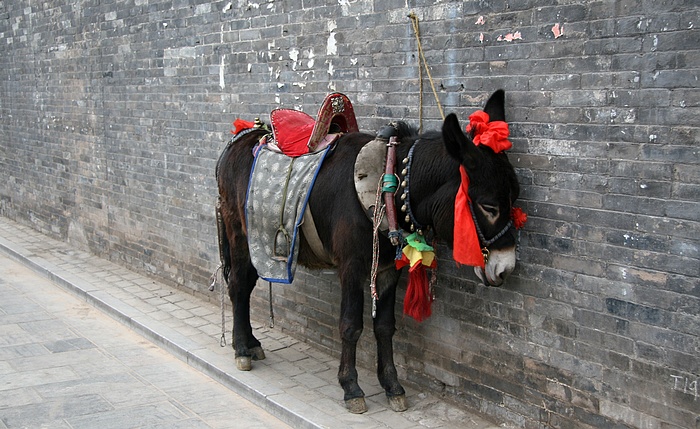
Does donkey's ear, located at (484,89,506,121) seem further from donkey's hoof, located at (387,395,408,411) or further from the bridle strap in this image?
donkey's hoof, located at (387,395,408,411)

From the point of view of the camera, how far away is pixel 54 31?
11.4 meters

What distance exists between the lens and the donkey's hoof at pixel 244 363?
21.0 feet

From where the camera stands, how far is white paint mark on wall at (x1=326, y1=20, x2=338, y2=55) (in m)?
6.40

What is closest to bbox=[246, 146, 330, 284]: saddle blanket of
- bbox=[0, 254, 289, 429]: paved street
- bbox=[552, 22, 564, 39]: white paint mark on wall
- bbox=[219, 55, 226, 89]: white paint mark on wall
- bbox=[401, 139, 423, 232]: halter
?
bbox=[401, 139, 423, 232]: halter

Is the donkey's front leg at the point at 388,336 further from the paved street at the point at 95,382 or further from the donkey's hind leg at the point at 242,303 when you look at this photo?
the donkey's hind leg at the point at 242,303

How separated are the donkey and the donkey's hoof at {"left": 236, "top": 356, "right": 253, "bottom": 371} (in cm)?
1

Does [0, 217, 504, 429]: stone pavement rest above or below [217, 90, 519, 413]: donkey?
below

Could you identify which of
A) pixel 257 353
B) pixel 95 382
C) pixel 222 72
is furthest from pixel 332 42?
pixel 95 382

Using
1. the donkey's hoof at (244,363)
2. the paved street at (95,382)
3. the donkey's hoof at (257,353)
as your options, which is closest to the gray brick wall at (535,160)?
the donkey's hoof at (257,353)

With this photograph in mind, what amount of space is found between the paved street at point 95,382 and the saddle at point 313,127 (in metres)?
2.06

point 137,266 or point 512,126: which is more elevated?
point 512,126

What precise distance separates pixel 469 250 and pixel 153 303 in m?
4.86

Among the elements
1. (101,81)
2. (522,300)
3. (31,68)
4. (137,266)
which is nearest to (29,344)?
(137,266)

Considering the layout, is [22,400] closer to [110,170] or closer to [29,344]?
[29,344]
